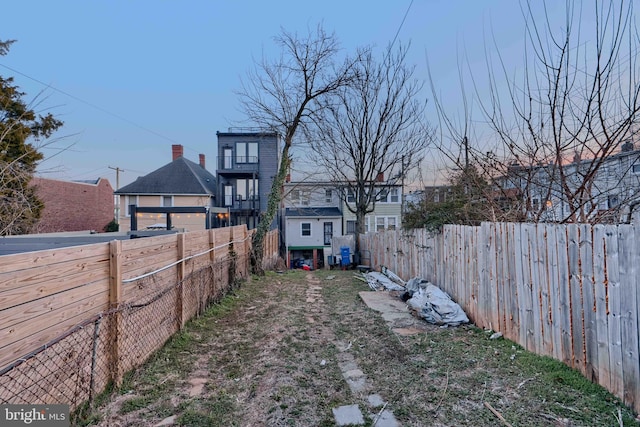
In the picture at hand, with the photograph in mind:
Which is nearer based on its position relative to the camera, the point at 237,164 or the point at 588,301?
the point at 588,301

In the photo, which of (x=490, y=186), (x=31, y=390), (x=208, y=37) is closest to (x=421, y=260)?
(x=490, y=186)

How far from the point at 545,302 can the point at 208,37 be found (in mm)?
11472

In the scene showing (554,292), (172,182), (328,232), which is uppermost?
(172,182)

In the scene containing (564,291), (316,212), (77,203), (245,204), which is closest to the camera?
(564,291)

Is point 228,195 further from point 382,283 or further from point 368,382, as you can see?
point 368,382

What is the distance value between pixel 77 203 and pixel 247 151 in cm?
1303

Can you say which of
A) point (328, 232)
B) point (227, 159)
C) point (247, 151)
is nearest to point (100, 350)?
point (227, 159)

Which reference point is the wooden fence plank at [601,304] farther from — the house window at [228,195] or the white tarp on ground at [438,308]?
the house window at [228,195]

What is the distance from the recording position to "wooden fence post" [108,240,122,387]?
2773 millimetres

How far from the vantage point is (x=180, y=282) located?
4301mm

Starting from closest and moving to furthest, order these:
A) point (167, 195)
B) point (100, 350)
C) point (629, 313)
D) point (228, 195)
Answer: point (629, 313) < point (100, 350) < point (167, 195) < point (228, 195)

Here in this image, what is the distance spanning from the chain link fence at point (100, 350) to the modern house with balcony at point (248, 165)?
16030mm

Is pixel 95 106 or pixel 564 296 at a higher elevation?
pixel 95 106

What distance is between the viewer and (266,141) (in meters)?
20.5
